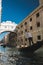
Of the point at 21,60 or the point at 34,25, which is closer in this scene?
the point at 21,60

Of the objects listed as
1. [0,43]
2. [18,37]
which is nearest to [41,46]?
[18,37]

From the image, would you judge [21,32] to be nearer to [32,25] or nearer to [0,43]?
[32,25]

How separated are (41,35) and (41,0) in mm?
2554

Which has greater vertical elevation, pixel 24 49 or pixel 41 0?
pixel 41 0

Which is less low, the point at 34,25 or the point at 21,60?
the point at 34,25

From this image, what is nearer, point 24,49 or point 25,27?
point 24,49

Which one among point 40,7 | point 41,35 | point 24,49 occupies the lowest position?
point 24,49

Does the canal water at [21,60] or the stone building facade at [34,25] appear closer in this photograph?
the canal water at [21,60]

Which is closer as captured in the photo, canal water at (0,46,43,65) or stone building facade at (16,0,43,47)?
canal water at (0,46,43,65)

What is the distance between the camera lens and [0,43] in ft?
55.0

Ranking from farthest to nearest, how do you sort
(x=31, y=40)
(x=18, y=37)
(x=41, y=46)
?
(x=18, y=37) → (x=31, y=40) → (x=41, y=46)

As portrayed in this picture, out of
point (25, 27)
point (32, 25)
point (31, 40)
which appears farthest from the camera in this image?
point (25, 27)

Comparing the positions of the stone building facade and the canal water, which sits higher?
the stone building facade

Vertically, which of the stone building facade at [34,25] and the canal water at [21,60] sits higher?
the stone building facade at [34,25]
